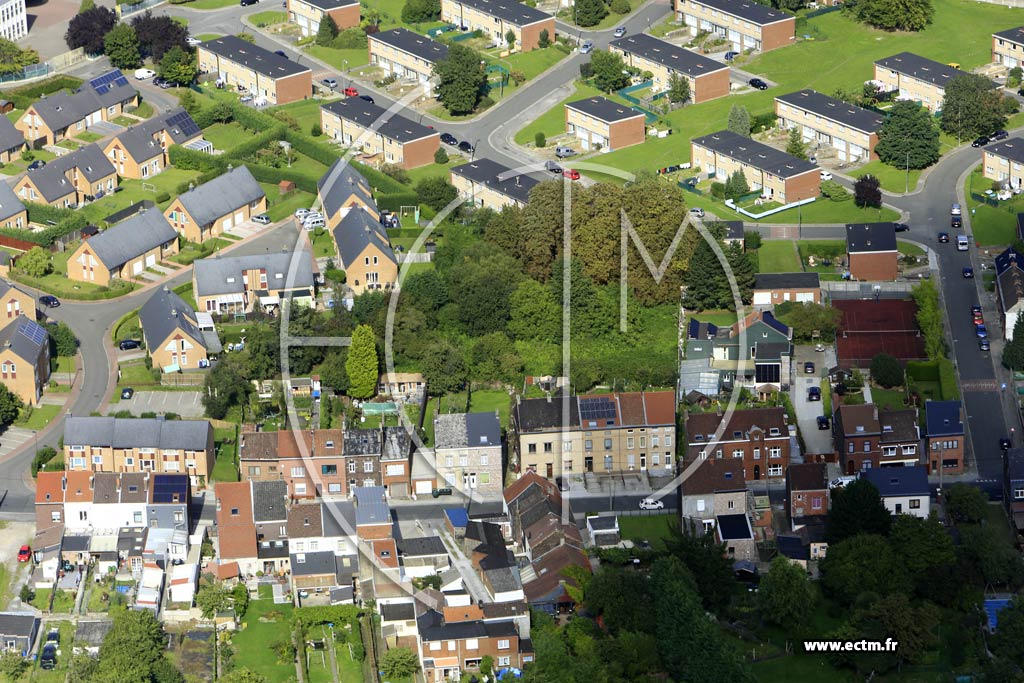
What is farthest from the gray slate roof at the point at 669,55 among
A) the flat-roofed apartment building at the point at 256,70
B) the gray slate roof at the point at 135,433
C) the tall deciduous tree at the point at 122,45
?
the gray slate roof at the point at 135,433

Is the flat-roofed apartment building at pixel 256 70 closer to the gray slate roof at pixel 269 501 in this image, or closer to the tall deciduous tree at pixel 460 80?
the tall deciduous tree at pixel 460 80

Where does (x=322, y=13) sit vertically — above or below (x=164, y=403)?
below

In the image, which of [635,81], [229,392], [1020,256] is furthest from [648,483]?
[635,81]

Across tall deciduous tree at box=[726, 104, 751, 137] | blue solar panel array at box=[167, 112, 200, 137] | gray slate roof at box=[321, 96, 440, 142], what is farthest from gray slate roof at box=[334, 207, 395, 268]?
tall deciduous tree at box=[726, 104, 751, 137]

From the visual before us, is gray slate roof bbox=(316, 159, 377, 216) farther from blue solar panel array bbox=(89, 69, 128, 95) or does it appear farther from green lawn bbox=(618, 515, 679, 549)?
green lawn bbox=(618, 515, 679, 549)

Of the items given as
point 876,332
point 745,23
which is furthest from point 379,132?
point 876,332

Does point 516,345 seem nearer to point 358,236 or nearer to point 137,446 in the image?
point 358,236

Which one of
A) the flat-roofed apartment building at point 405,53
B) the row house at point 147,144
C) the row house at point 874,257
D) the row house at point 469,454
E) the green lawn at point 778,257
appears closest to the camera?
the row house at point 469,454
